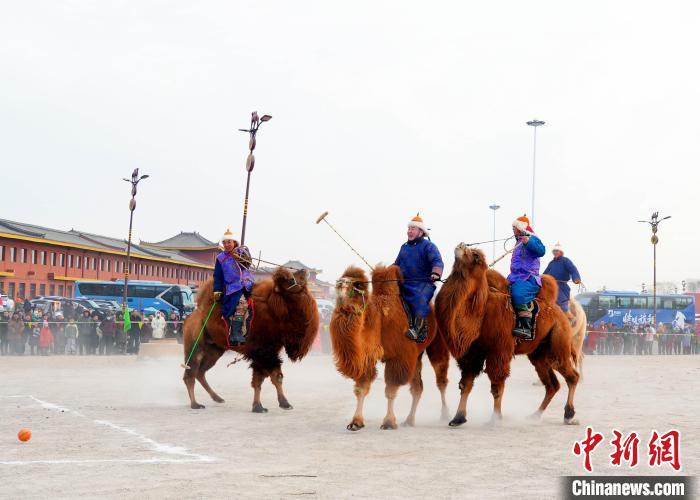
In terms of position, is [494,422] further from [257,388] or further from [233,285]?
[233,285]

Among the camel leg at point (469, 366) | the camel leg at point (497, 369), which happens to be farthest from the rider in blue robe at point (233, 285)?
the camel leg at point (497, 369)

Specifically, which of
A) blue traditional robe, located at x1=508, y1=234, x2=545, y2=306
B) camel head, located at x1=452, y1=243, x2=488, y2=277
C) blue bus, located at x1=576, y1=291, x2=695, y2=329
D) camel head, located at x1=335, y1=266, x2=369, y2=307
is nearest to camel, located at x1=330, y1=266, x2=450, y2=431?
camel head, located at x1=335, y1=266, x2=369, y2=307

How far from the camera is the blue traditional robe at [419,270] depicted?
10344 millimetres

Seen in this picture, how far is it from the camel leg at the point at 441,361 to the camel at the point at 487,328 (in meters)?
0.41

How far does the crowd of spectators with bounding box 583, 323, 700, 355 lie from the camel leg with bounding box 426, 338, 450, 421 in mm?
29391

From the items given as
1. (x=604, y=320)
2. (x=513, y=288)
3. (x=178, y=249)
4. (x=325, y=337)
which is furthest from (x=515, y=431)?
(x=178, y=249)

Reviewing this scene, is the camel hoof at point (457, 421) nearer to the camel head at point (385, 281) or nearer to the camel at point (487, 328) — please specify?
the camel at point (487, 328)

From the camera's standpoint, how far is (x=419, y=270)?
10656 millimetres

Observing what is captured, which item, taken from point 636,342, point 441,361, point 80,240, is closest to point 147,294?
point 80,240

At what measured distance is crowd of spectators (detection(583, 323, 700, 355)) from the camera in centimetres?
4072

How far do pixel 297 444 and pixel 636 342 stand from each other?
36002mm

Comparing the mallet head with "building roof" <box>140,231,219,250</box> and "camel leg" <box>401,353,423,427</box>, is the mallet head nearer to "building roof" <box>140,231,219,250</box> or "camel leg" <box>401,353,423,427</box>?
"camel leg" <box>401,353,423,427</box>

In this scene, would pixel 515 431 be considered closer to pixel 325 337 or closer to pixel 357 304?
pixel 357 304

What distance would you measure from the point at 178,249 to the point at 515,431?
8935 cm
